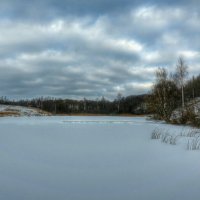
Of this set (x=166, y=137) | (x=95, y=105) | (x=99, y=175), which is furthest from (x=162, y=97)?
(x=95, y=105)

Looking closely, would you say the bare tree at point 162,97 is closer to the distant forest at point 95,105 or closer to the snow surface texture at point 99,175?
the snow surface texture at point 99,175

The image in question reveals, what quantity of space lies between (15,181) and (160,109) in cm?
2792

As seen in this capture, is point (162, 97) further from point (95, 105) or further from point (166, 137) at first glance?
point (95, 105)

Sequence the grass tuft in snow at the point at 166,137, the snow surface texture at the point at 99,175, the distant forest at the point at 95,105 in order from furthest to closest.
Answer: the distant forest at the point at 95,105 < the grass tuft in snow at the point at 166,137 < the snow surface texture at the point at 99,175

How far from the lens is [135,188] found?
4.81 m

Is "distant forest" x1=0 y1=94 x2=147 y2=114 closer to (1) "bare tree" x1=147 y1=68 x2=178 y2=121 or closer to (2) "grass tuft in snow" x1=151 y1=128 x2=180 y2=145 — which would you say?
(1) "bare tree" x1=147 y1=68 x2=178 y2=121

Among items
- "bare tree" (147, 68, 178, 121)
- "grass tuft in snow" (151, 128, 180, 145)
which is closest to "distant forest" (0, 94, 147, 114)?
"bare tree" (147, 68, 178, 121)

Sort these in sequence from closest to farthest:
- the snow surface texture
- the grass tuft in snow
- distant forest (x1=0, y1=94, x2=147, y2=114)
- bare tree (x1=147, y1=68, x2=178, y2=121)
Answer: the snow surface texture, the grass tuft in snow, bare tree (x1=147, y1=68, x2=178, y2=121), distant forest (x1=0, y1=94, x2=147, y2=114)

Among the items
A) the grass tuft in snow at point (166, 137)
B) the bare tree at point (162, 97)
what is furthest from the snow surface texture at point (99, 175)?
the bare tree at point (162, 97)

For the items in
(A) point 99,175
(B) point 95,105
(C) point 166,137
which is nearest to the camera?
(A) point 99,175

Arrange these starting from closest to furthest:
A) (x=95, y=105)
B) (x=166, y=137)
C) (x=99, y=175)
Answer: (x=99, y=175) < (x=166, y=137) < (x=95, y=105)

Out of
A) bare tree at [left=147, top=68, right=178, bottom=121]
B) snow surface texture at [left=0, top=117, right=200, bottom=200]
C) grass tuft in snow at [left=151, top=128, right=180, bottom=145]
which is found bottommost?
snow surface texture at [left=0, top=117, right=200, bottom=200]

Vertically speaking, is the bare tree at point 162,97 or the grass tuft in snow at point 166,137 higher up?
the bare tree at point 162,97

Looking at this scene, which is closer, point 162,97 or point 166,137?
point 166,137
